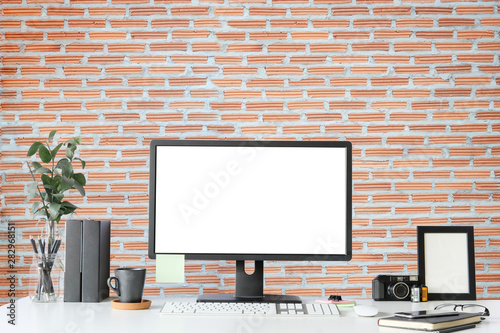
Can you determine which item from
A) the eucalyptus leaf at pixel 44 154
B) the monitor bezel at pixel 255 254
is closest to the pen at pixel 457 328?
the monitor bezel at pixel 255 254

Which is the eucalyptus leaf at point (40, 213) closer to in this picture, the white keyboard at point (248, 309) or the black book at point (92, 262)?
the black book at point (92, 262)

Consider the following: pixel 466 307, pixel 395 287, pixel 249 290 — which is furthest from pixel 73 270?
pixel 466 307

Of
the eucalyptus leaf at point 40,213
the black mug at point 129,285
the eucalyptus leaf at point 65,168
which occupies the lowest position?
the black mug at point 129,285

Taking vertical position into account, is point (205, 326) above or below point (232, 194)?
below

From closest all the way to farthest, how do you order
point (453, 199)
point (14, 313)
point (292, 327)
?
point (292, 327), point (14, 313), point (453, 199)

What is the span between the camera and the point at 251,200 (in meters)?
1.74

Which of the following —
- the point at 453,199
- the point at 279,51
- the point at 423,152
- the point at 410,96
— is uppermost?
the point at 279,51

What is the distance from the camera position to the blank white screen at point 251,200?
5.65 feet

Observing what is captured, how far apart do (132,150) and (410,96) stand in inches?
54.0

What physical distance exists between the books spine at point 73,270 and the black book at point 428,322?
3.11 feet

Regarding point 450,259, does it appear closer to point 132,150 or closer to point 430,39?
point 430,39

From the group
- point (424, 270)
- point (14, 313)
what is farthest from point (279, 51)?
point (14, 313)

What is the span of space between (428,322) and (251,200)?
2.26 feet

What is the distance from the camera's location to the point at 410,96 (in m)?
2.53
